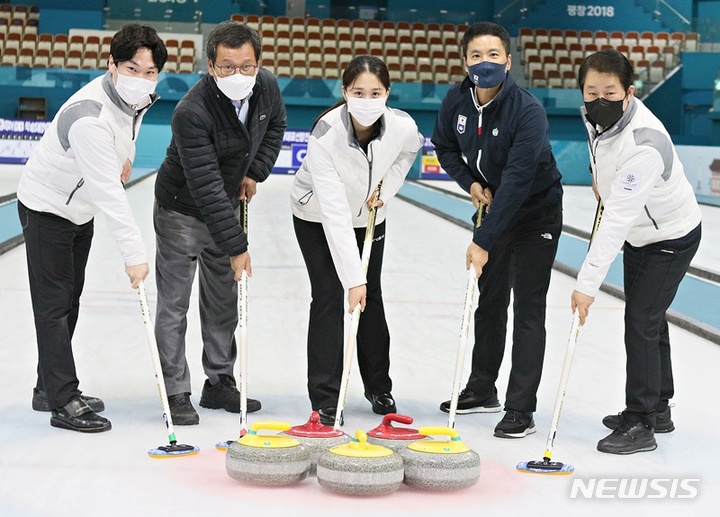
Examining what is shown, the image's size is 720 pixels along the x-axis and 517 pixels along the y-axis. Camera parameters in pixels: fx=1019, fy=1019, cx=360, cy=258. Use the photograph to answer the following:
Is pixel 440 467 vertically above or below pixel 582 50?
below

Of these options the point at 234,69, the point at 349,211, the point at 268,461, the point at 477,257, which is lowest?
the point at 268,461

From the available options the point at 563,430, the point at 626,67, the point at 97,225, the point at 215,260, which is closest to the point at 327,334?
the point at 215,260

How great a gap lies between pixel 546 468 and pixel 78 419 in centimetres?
164

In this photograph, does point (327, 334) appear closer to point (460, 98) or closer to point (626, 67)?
point (460, 98)

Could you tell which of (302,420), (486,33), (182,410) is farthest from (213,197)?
(486,33)

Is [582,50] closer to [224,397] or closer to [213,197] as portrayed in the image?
[224,397]

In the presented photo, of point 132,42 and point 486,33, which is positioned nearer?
point 132,42

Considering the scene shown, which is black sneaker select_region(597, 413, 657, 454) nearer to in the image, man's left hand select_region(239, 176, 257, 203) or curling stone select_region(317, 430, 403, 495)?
curling stone select_region(317, 430, 403, 495)

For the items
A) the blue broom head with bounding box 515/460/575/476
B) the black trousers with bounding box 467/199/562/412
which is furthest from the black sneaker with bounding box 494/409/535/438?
the blue broom head with bounding box 515/460/575/476

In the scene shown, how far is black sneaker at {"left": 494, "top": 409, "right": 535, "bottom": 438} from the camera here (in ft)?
12.2

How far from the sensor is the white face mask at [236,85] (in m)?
3.61

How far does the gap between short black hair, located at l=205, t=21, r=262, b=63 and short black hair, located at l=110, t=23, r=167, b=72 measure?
190 millimetres

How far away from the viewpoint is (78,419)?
11.9ft

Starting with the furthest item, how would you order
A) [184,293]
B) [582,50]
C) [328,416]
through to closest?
[582,50] < [184,293] < [328,416]
